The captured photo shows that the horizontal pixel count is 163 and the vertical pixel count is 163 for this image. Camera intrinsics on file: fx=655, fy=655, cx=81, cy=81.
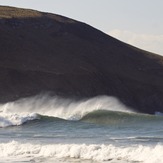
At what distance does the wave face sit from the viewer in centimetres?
4275

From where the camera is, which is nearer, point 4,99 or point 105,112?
point 105,112

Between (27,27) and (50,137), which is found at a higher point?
(27,27)

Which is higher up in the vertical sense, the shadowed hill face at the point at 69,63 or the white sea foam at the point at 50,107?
the shadowed hill face at the point at 69,63

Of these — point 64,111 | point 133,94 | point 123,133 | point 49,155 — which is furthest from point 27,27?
point 49,155

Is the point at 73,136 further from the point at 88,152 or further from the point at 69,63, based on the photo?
the point at 69,63

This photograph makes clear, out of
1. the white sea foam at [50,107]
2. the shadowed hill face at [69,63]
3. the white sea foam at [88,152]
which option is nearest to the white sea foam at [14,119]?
the white sea foam at [50,107]

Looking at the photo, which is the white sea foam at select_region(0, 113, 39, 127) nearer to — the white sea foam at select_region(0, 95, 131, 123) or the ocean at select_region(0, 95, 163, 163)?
the ocean at select_region(0, 95, 163, 163)

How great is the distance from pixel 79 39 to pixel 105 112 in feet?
142

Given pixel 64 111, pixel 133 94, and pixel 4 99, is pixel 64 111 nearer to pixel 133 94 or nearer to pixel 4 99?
pixel 4 99

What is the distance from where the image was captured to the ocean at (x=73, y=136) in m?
21.4

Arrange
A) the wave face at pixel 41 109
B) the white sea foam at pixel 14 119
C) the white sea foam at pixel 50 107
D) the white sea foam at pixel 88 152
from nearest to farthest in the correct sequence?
1. the white sea foam at pixel 88 152
2. the white sea foam at pixel 14 119
3. the wave face at pixel 41 109
4. the white sea foam at pixel 50 107

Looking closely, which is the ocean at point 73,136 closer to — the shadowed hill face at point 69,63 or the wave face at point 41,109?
the wave face at point 41,109

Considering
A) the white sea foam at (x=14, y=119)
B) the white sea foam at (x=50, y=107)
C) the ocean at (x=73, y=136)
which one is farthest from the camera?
the white sea foam at (x=50, y=107)

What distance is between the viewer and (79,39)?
3487 inches
